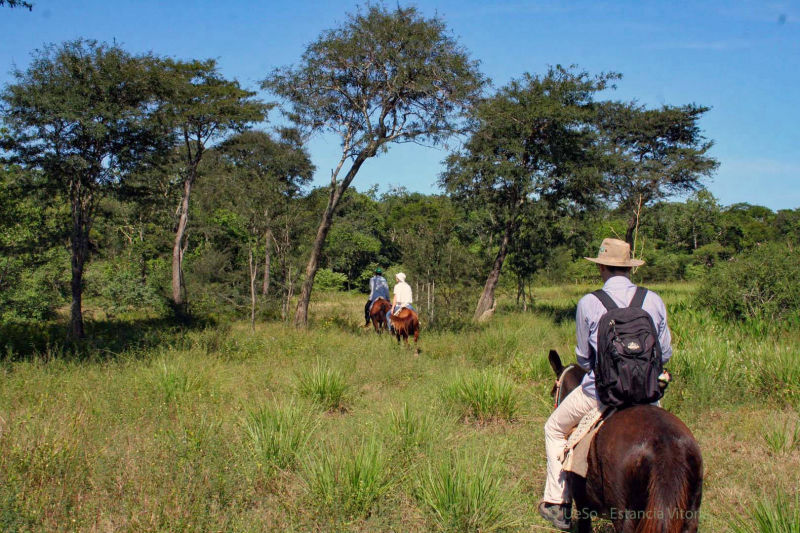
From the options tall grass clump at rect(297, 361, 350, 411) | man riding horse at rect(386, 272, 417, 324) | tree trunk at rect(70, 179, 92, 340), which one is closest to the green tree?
tree trunk at rect(70, 179, 92, 340)

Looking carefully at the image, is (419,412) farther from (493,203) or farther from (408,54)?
(493,203)

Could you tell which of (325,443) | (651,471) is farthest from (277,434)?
(651,471)

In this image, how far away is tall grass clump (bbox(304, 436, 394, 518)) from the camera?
4000 millimetres

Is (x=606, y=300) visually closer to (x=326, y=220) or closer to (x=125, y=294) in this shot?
(x=326, y=220)

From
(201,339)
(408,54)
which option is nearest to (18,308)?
(201,339)

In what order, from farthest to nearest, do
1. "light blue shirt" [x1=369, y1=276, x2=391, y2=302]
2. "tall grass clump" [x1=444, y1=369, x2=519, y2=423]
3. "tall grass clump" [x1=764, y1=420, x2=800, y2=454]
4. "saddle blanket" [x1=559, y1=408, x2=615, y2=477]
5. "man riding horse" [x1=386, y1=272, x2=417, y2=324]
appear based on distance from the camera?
"light blue shirt" [x1=369, y1=276, x2=391, y2=302] < "man riding horse" [x1=386, y1=272, x2=417, y2=324] < "tall grass clump" [x1=444, y1=369, x2=519, y2=423] < "tall grass clump" [x1=764, y1=420, x2=800, y2=454] < "saddle blanket" [x1=559, y1=408, x2=615, y2=477]

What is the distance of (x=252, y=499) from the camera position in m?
4.27

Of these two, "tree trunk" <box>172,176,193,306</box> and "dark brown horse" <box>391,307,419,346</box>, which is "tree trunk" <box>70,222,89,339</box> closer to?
"dark brown horse" <box>391,307,419,346</box>

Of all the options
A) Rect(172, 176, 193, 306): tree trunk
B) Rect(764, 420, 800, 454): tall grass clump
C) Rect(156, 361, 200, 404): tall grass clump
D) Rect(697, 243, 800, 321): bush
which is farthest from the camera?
Rect(172, 176, 193, 306): tree trunk

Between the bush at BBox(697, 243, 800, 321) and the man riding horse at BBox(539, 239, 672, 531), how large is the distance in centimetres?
1113

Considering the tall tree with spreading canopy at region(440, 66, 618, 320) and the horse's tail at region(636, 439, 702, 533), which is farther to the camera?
the tall tree with spreading canopy at region(440, 66, 618, 320)

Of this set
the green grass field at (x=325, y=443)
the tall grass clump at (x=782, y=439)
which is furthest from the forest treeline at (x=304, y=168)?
the tall grass clump at (x=782, y=439)

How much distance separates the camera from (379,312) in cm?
1532

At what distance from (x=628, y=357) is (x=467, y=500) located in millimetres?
1550
